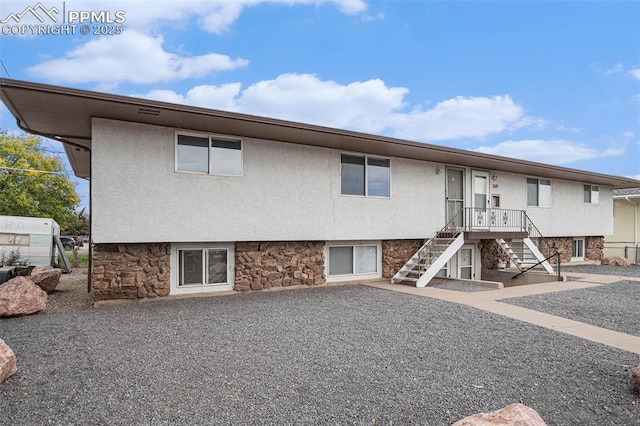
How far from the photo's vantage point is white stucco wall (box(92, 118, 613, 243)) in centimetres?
767

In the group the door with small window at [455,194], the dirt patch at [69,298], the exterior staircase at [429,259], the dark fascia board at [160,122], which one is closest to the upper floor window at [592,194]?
the dark fascia board at [160,122]

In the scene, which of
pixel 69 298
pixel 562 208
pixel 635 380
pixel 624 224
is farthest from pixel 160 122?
pixel 624 224

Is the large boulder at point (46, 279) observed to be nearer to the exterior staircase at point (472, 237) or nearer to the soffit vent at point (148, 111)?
the soffit vent at point (148, 111)

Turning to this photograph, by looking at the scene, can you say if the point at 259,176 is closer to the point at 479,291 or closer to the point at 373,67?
the point at 479,291

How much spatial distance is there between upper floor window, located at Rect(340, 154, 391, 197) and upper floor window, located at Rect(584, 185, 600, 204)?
38.9 feet

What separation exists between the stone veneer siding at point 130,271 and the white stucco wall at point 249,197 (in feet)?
1.47

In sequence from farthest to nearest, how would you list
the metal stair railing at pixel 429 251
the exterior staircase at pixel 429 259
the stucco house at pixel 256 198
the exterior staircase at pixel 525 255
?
the exterior staircase at pixel 525 255
the metal stair railing at pixel 429 251
the exterior staircase at pixel 429 259
the stucco house at pixel 256 198

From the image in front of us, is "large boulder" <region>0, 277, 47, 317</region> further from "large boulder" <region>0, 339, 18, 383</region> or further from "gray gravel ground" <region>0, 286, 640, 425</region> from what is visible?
"large boulder" <region>0, 339, 18, 383</region>

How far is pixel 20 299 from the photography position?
22.4 feet

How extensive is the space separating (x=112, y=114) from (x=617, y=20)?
551 inches

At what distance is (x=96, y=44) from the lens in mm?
10758

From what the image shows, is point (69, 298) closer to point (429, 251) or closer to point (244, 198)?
point (244, 198)

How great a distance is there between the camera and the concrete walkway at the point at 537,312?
217 inches

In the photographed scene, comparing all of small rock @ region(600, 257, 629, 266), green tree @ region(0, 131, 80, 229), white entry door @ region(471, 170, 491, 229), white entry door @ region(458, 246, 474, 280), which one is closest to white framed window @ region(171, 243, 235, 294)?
white entry door @ region(458, 246, 474, 280)
